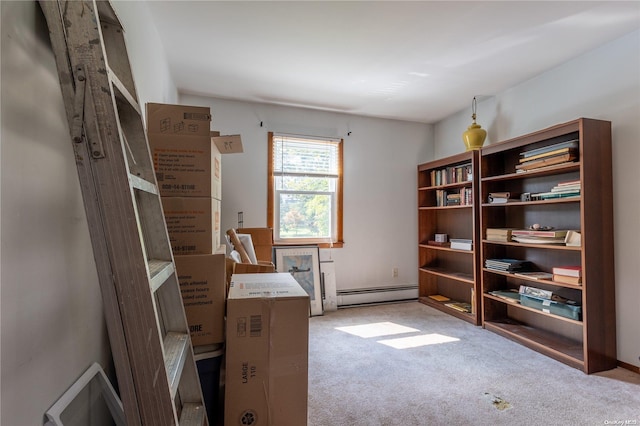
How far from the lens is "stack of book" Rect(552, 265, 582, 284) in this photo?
2379 millimetres

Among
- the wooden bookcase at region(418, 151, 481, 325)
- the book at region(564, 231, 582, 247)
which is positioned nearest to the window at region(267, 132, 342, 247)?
the wooden bookcase at region(418, 151, 481, 325)

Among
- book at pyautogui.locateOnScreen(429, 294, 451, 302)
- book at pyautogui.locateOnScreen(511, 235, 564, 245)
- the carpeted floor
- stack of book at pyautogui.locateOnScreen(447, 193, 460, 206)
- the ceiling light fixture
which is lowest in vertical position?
the carpeted floor

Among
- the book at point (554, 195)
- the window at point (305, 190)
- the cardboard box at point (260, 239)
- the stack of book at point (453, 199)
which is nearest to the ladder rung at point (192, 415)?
the cardboard box at point (260, 239)

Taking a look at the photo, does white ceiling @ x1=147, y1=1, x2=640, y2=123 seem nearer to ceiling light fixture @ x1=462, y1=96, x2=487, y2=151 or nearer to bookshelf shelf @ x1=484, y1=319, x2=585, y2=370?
ceiling light fixture @ x1=462, y1=96, x2=487, y2=151

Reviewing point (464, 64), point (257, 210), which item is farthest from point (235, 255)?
point (464, 64)

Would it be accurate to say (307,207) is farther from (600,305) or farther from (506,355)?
(600,305)

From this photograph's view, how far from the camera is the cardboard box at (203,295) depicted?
145 cm

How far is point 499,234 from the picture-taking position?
307 cm

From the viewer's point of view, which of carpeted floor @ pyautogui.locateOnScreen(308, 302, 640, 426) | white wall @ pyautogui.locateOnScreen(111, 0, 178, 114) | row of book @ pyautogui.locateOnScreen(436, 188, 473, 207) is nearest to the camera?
white wall @ pyautogui.locateOnScreen(111, 0, 178, 114)

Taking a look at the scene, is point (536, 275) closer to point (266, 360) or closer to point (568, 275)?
point (568, 275)

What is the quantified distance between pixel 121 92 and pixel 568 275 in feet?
9.88

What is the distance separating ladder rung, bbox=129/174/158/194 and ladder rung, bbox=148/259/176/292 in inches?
9.5

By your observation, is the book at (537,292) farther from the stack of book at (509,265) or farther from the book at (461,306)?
the book at (461,306)

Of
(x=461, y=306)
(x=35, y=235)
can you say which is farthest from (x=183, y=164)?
(x=461, y=306)
